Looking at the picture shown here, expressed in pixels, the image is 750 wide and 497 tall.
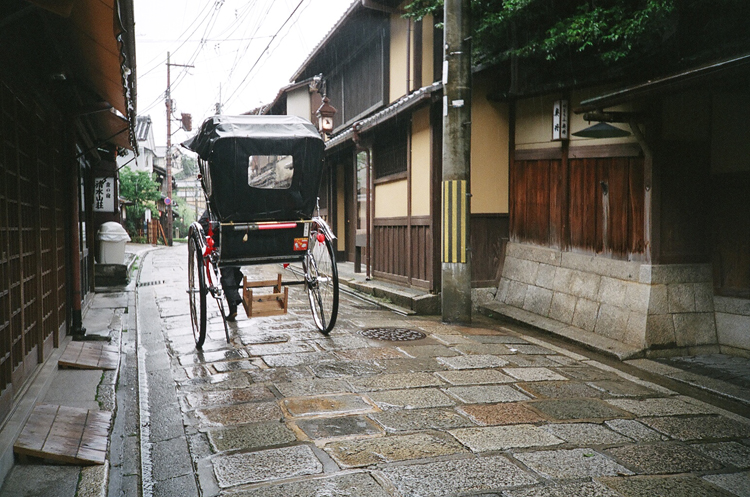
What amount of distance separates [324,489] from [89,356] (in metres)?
4.45

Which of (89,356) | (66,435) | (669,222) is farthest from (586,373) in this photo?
(89,356)

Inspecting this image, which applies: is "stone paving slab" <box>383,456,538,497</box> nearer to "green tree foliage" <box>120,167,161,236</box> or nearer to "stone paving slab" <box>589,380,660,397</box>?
"stone paving slab" <box>589,380,660,397</box>

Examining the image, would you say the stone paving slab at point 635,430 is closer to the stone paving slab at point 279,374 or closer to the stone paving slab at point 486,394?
the stone paving slab at point 486,394

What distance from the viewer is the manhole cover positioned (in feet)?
26.2

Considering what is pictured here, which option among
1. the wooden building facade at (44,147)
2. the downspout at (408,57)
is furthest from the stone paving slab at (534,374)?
Result: the downspout at (408,57)

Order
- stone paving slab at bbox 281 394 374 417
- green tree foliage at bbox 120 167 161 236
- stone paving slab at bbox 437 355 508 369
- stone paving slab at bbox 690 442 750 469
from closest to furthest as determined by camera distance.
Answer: stone paving slab at bbox 690 442 750 469, stone paving slab at bbox 281 394 374 417, stone paving slab at bbox 437 355 508 369, green tree foliage at bbox 120 167 161 236

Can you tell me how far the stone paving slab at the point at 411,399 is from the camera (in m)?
5.13

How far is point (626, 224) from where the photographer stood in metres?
7.96

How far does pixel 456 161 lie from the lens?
8.88 m

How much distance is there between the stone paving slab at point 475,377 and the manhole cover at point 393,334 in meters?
1.70

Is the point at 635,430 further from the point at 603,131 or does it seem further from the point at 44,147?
the point at 44,147

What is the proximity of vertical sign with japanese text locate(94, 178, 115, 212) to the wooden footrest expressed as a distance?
8.09 metres

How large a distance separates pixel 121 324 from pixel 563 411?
7.18 meters

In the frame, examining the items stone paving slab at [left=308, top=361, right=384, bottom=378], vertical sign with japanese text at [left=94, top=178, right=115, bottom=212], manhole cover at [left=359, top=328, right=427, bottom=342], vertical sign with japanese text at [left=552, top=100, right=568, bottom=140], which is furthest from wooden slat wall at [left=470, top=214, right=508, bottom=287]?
vertical sign with japanese text at [left=94, top=178, right=115, bottom=212]
